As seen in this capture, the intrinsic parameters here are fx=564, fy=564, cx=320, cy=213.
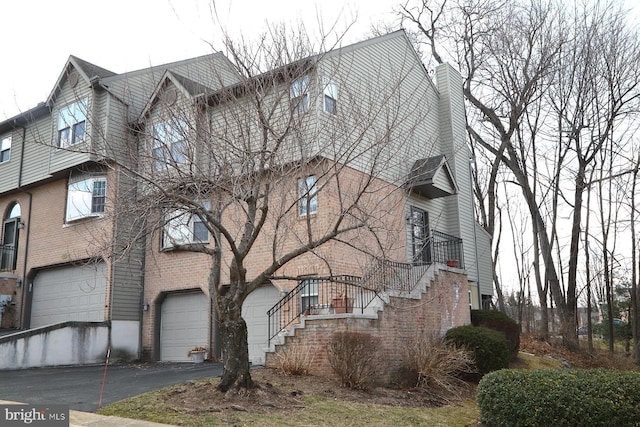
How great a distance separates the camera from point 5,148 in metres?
22.8

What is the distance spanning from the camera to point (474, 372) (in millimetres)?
13383

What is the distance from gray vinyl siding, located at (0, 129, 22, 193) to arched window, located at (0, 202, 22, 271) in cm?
94

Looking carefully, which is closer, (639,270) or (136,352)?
(136,352)

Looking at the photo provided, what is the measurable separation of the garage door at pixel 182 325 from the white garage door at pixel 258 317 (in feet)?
5.42

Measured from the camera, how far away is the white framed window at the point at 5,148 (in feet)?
74.4

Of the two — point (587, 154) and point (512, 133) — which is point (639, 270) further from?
point (512, 133)

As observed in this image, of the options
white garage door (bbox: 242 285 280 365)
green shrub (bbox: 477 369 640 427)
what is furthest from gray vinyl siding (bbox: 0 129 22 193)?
green shrub (bbox: 477 369 640 427)

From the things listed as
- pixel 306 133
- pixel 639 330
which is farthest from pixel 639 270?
pixel 306 133

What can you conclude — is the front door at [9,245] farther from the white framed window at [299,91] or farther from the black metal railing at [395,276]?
the white framed window at [299,91]

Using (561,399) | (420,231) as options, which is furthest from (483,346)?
(420,231)

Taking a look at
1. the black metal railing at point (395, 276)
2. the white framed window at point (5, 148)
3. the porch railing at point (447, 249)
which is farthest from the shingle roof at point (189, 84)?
the white framed window at point (5, 148)

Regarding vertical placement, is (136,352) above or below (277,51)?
below

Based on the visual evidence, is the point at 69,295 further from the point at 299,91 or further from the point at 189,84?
the point at 299,91

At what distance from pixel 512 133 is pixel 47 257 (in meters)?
19.7
